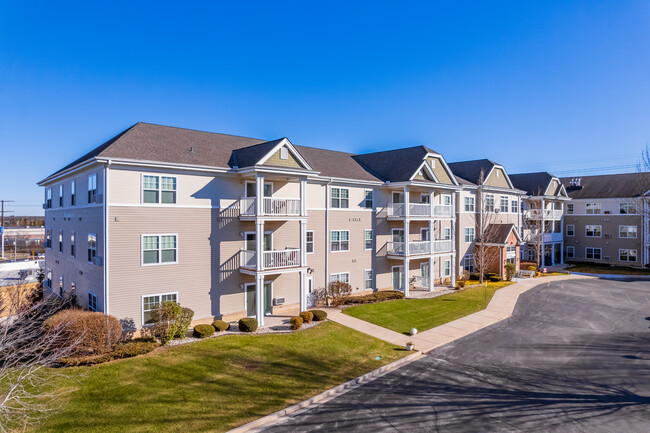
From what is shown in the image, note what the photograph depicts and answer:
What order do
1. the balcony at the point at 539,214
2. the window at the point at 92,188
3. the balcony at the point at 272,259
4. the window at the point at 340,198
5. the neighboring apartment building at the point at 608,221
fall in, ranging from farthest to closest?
1. the neighboring apartment building at the point at 608,221
2. the balcony at the point at 539,214
3. the window at the point at 340,198
4. the balcony at the point at 272,259
5. the window at the point at 92,188

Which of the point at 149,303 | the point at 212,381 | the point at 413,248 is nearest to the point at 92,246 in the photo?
the point at 149,303

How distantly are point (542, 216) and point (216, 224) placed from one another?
127ft

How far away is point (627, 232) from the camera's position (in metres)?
44.2

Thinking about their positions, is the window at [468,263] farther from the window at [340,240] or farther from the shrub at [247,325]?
the shrub at [247,325]

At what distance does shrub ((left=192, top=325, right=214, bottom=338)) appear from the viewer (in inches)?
698

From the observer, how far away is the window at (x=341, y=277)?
25.8 metres

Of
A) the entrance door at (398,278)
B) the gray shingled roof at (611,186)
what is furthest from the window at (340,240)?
the gray shingled roof at (611,186)

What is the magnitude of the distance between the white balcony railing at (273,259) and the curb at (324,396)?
8306mm

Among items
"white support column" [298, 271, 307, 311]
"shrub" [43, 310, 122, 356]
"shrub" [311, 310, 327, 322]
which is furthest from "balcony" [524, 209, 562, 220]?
"shrub" [43, 310, 122, 356]

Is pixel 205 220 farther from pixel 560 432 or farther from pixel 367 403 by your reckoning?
pixel 560 432

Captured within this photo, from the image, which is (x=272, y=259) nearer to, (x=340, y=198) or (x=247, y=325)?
(x=247, y=325)

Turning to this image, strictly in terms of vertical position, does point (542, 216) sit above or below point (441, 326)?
above

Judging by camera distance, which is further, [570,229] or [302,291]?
[570,229]

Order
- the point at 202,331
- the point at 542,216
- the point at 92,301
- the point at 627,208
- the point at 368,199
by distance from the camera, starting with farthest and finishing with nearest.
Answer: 1. the point at 627,208
2. the point at 542,216
3. the point at 368,199
4. the point at 92,301
5. the point at 202,331
